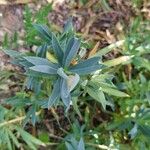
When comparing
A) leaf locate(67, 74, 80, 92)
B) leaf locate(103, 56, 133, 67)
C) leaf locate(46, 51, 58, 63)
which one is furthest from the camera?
leaf locate(103, 56, 133, 67)

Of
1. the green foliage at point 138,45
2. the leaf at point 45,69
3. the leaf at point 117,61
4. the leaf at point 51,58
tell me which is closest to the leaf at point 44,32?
the leaf at point 51,58

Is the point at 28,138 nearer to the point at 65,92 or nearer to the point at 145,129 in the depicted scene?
the point at 145,129

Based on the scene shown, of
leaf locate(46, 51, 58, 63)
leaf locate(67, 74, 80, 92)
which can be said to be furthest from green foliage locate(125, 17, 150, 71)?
leaf locate(67, 74, 80, 92)

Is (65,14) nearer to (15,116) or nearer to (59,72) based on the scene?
(15,116)

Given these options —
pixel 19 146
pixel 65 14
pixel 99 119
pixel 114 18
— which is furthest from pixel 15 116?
pixel 114 18

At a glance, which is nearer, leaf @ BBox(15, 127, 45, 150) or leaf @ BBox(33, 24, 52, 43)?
leaf @ BBox(33, 24, 52, 43)

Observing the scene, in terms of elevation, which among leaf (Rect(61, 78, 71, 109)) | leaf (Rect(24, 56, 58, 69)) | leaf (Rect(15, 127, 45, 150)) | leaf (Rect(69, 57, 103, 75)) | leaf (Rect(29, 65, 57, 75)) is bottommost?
leaf (Rect(15, 127, 45, 150))

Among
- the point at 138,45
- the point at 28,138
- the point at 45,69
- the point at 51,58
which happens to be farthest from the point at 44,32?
the point at 138,45

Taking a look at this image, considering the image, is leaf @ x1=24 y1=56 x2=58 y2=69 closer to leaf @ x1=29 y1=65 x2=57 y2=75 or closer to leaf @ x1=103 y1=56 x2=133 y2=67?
leaf @ x1=29 y1=65 x2=57 y2=75
